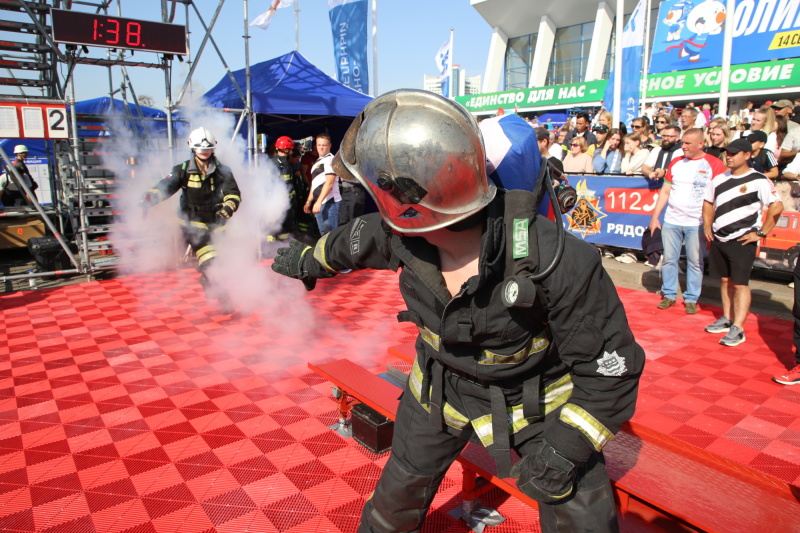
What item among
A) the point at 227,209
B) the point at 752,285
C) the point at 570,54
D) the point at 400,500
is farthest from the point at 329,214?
the point at 570,54

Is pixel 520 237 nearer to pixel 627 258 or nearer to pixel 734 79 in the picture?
pixel 627 258

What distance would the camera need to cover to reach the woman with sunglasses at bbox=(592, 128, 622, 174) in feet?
28.2

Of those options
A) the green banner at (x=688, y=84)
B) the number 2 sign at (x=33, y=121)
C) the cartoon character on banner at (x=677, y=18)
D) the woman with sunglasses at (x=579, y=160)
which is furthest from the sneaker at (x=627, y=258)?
the cartoon character on banner at (x=677, y=18)

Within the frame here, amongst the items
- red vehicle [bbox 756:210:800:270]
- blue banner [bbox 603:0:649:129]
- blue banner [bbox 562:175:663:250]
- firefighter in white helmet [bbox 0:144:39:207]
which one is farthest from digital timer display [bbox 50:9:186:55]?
red vehicle [bbox 756:210:800:270]

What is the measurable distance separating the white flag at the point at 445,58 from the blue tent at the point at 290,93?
12589 mm

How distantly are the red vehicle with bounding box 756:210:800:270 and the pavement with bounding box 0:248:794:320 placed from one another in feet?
0.83

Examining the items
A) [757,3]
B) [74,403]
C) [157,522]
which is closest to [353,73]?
[74,403]

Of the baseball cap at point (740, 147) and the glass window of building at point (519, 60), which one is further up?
the glass window of building at point (519, 60)

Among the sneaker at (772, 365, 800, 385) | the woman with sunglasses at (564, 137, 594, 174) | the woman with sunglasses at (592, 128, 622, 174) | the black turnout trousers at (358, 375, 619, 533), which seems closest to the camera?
the black turnout trousers at (358, 375, 619, 533)

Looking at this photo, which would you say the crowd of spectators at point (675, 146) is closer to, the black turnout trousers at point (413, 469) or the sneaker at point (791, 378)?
the sneaker at point (791, 378)

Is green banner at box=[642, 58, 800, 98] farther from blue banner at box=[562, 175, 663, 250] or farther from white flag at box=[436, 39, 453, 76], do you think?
blue banner at box=[562, 175, 663, 250]

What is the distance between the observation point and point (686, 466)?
251 cm

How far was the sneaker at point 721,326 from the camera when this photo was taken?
5.79 m

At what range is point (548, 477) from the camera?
62.9 inches
